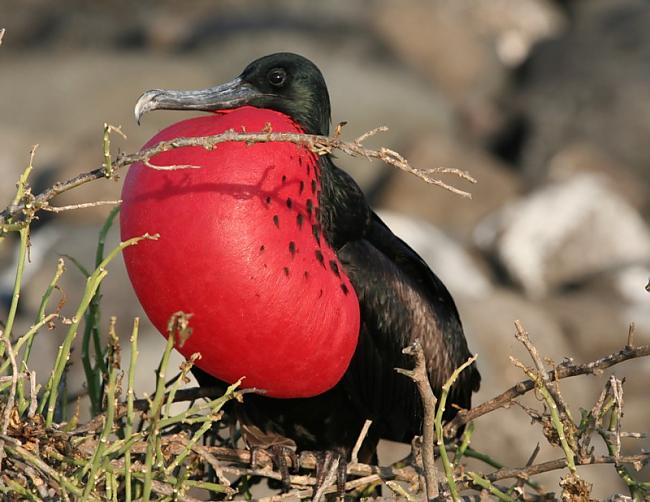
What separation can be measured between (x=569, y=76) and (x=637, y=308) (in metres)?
4.84

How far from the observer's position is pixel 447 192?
11195 millimetres

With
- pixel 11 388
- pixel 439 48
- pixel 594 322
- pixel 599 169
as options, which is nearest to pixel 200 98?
pixel 11 388

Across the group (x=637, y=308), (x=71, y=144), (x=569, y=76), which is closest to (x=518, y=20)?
(x=569, y=76)

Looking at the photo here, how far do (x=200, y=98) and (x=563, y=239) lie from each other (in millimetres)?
7346

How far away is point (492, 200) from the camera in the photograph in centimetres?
1166

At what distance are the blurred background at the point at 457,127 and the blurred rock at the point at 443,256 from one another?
0.02 meters

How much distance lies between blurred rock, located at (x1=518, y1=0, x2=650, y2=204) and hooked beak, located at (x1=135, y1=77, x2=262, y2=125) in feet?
29.6

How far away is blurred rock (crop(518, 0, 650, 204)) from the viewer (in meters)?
12.3

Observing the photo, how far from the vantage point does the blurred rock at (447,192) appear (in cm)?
1117

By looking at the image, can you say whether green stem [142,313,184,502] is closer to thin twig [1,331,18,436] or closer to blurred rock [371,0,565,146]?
thin twig [1,331,18,436]

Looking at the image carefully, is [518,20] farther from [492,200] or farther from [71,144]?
[71,144]

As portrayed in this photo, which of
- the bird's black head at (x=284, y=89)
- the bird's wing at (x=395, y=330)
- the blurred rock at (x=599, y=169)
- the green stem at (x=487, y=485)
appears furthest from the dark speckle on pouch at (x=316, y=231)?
the blurred rock at (x=599, y=169)

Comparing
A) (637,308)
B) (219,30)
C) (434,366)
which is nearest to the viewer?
(434,366)

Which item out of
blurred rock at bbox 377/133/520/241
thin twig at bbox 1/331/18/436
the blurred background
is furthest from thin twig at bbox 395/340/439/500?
blurred rock at bbox 377/133/520/241
